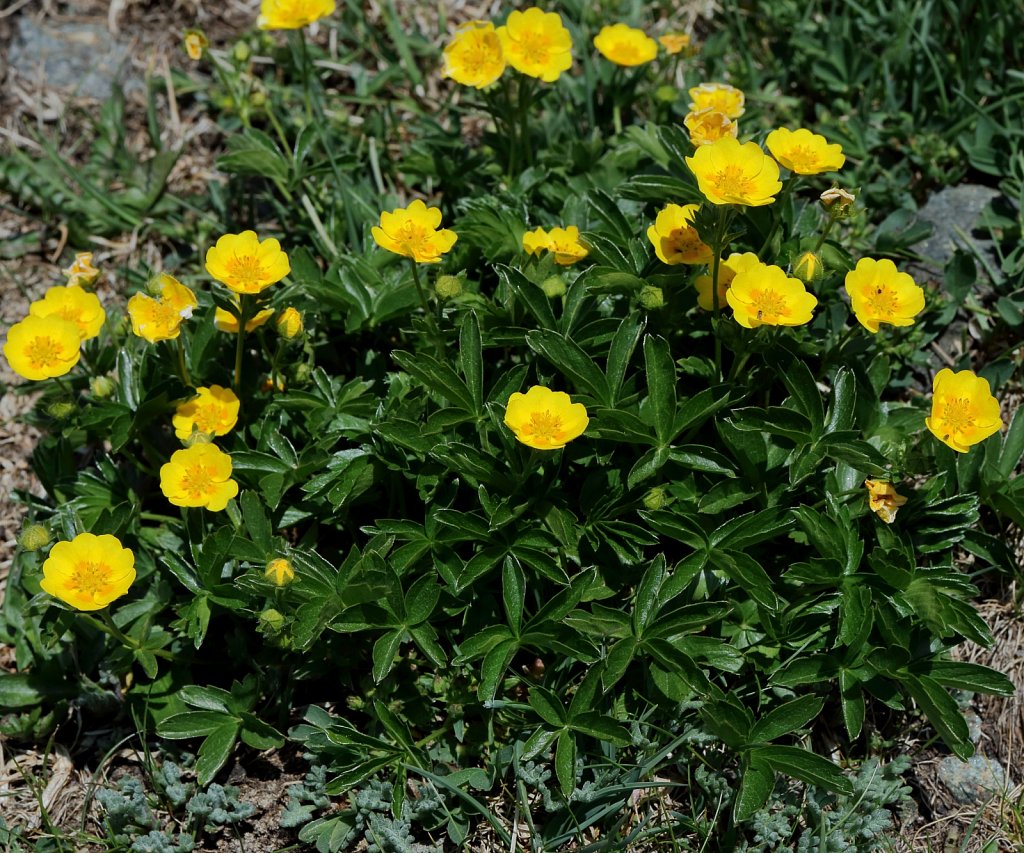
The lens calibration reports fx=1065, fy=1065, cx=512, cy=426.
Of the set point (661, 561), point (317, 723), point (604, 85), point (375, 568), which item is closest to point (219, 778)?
point (317, 723)

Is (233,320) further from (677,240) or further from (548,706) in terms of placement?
(548,706)

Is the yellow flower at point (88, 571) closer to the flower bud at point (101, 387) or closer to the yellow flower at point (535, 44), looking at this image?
the flower bud at point (101, 387)

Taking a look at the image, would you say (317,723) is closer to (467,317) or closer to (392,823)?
(392,823)

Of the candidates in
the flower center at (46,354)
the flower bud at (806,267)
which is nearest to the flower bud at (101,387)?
the flower center at (46,354)

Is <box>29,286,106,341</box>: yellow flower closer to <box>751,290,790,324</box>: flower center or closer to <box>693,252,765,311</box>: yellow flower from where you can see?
<box>693,252,765,311</box>: yellow flower

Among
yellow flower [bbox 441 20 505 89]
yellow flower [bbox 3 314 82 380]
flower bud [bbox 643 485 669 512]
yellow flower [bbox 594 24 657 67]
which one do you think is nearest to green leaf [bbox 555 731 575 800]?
flower bud [bbox 643 485 669 512]
